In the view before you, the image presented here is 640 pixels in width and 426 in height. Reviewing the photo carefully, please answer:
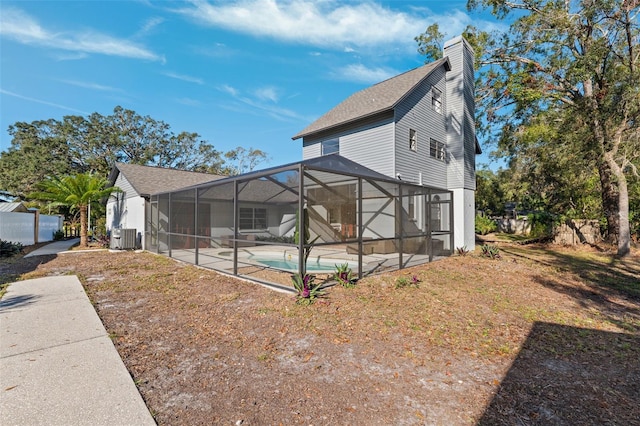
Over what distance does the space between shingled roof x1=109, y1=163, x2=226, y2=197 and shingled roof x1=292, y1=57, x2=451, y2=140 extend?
6.90 metres

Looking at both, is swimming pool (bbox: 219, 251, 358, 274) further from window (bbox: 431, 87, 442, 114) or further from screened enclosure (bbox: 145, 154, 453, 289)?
window (bbox: 431, 87, 442, 114)

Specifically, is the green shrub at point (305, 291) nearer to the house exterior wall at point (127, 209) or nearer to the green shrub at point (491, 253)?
the green shrub at point (491, 253)

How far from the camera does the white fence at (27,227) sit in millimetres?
11953

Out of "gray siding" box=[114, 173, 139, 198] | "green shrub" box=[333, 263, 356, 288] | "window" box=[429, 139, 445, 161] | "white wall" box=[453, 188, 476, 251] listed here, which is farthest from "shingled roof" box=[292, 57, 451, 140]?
"gray siding" box=[114, 173, 139, 198]

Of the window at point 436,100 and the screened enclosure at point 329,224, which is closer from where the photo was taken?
the screened enclosure at point 329,224

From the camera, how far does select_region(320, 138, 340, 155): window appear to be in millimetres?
13016

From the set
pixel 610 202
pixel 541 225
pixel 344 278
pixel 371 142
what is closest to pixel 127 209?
pixel 371 142

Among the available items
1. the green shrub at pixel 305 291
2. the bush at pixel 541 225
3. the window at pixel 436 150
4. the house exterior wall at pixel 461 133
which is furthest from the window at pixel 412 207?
the bush at pixel 541 225

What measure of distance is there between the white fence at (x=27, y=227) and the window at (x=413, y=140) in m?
16.6

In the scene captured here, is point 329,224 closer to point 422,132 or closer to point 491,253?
point 491,253

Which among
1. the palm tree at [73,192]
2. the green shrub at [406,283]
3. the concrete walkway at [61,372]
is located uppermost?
the palm tree at [73,192]

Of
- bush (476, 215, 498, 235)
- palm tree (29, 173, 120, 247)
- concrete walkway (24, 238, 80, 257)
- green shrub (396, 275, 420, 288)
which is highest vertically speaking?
palm tree (29, 173, 120, 247)

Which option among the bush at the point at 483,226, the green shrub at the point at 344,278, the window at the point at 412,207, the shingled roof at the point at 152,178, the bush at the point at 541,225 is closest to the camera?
the green shrub at the point at 344,278

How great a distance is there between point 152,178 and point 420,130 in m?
13.2
